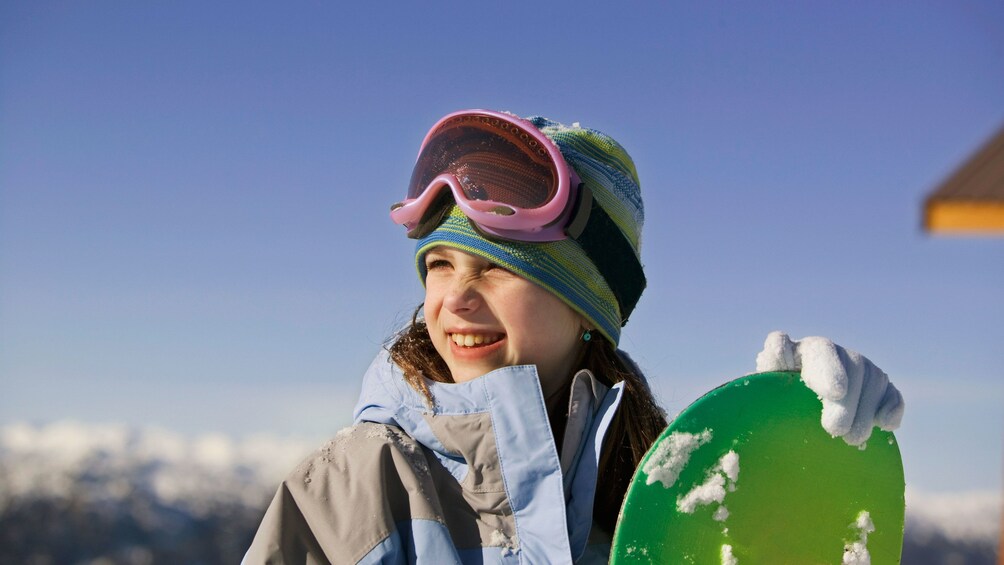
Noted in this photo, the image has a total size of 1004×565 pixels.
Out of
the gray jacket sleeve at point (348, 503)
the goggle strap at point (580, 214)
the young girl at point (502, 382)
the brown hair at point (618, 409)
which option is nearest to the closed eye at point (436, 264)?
the young girl at point (502, 382)

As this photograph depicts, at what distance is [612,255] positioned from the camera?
241 centimetres

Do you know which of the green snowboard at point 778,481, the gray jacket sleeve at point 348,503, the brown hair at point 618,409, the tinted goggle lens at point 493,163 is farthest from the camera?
the tinted goggle lens at point 493,163

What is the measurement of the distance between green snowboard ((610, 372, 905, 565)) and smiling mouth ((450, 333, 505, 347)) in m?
0.46

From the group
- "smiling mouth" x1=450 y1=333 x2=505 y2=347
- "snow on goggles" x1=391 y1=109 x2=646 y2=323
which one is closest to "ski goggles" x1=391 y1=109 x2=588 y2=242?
"snow on goggles" x1=391 y1=109 x2=646 y2=323

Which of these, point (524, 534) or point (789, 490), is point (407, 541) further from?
point (789, 490)

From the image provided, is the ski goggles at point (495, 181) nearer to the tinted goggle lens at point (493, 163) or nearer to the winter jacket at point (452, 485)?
the tinted goggle lens at point (493, 163)

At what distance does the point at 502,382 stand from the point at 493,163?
58cm

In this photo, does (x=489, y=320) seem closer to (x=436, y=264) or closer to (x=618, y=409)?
(x=436, y=264)

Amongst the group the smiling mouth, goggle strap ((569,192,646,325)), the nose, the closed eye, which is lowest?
the smiling mouth

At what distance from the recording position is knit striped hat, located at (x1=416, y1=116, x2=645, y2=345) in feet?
7.38

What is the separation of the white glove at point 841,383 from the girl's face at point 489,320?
49cm

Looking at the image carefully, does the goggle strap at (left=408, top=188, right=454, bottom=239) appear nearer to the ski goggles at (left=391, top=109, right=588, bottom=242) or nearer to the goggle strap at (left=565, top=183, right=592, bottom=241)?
the ski goggles at (left=391, top=109, right=588, bottom=242)

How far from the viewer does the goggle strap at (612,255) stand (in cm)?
235

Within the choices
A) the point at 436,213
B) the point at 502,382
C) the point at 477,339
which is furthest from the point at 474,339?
the point at 436,213
